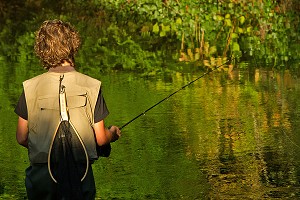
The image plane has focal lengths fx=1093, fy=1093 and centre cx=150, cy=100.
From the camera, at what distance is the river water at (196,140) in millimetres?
8328

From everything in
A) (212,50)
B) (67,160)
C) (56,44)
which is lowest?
(212,50)

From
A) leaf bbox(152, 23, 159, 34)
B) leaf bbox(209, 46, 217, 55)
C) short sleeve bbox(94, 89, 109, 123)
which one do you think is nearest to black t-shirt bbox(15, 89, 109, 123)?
short sleeve bbox(94, 89, 109, 123)

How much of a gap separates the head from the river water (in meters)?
2.72

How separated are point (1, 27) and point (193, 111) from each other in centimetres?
1016

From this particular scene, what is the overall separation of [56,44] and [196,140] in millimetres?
4912

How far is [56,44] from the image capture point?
543 centimetres

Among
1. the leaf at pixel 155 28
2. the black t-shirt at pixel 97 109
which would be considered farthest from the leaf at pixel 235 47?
the black t-shirt at pixel 97 109

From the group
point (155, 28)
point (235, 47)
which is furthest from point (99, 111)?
point (155, 28)

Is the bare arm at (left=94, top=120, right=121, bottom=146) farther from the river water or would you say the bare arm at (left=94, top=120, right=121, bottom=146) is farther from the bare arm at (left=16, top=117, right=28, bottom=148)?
the river water

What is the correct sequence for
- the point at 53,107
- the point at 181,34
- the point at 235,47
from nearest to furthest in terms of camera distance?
the point at 53,107 < the point at 235,47 < the point at 181,34

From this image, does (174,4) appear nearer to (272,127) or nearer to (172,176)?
(272,127)

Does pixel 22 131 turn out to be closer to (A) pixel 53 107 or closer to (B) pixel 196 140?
(A) pixel 53 107

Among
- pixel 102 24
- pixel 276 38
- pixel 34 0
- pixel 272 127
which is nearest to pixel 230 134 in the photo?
pixel 272 127

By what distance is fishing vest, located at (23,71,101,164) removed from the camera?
17.8 feet
